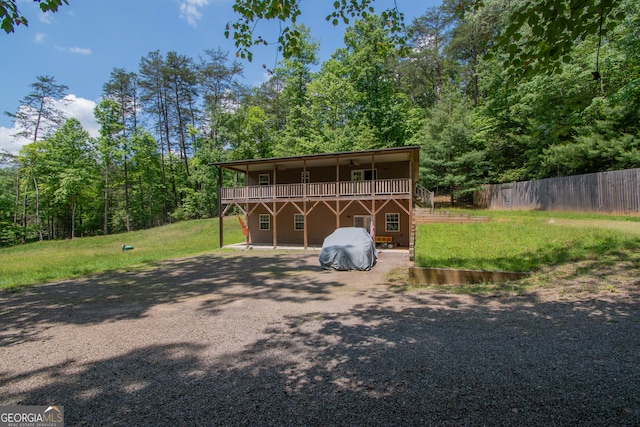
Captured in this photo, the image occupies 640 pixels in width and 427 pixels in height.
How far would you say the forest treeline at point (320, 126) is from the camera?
2159 cm

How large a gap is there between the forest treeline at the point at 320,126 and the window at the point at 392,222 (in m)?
9.09

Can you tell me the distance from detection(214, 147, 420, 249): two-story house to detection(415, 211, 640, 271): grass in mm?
4014

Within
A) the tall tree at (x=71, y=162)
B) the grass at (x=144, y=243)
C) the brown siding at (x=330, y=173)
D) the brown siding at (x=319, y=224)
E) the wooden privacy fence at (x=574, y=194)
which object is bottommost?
the grass at (x=144, y=243)

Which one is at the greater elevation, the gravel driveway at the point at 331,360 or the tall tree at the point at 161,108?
the tall tree at the point at 161,108

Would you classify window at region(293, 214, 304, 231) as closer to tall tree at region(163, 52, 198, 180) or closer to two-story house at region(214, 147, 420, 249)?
two-story house at region(214, 147, 420, 249)

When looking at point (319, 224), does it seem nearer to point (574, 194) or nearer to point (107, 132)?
point (574, 194)

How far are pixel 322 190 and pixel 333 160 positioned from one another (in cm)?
204

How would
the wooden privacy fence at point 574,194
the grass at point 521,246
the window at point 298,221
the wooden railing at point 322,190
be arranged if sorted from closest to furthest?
the grass at point 521,246, the wooden privacy fence at point 574,194, the wooden railing at point 322,190, the window at point 298,221

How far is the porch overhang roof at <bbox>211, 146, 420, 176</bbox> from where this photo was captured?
1672 cm

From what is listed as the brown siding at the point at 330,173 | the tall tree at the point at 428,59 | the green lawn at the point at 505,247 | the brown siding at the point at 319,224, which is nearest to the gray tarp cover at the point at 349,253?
the green lawn at the point at 505,247

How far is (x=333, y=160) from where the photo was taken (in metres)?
19.3

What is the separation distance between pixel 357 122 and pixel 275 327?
95.1 ft

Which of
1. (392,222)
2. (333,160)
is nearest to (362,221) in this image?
(392,222)

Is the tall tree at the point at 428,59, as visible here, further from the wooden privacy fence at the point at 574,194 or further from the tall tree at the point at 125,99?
the tall tree at the point at 125,99
